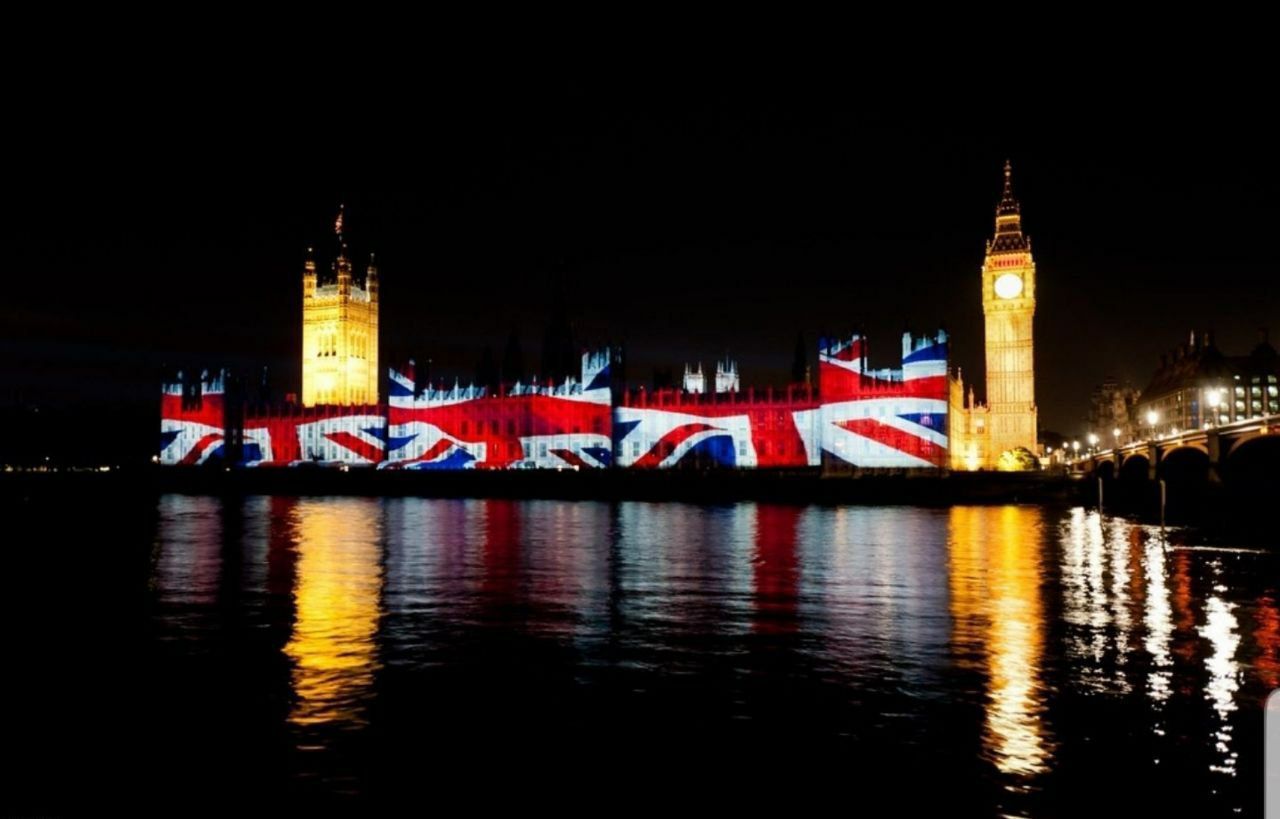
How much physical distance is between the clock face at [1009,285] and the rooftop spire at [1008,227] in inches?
118

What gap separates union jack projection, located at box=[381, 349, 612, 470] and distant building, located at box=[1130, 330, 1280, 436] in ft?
253

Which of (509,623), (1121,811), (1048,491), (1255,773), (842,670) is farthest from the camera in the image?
(1048,491)

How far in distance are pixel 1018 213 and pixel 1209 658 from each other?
328 ft

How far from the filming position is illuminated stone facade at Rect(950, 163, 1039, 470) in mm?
103438

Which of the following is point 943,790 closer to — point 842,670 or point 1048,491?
point 842,670

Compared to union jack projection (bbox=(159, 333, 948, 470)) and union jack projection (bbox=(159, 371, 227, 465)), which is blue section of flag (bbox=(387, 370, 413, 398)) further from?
union jack projection (bbox=(159, 371, 227, 465))

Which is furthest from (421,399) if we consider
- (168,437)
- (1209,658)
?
(1209,658)

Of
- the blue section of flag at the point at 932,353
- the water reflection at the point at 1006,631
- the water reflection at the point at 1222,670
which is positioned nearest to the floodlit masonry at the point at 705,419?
the blue section of flag at the point at 932,353

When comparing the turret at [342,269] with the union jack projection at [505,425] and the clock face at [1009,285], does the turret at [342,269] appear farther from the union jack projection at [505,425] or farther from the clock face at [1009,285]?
the clock face at [1009,285]

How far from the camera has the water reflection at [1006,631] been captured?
44.5ft

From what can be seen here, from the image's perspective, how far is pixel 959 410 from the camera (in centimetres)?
10562

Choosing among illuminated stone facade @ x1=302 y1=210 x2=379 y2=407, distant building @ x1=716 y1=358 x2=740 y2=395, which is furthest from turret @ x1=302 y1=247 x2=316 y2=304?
distant building @ x1=716 y1=358 x2=740 y2=395

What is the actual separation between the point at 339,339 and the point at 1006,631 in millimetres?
138599

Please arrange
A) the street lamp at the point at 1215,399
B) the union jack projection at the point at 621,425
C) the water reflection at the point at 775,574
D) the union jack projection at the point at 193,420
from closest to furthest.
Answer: the water reflection at the point at 775,574
the street lamp at the point at 1215,399
the union jack projection at the point at 621,425
the union jack projection at the point at 193,420
